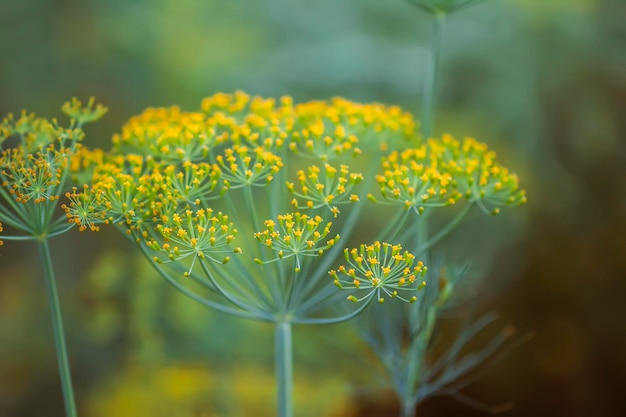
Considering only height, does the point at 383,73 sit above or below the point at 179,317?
above

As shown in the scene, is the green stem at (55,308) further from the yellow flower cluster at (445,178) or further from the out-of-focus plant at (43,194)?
the yellow flower cluster at (445,178)

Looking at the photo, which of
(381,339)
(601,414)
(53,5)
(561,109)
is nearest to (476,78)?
(561,109)

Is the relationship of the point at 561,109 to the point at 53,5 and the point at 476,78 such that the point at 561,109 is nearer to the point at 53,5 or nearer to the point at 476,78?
the point at 476,78

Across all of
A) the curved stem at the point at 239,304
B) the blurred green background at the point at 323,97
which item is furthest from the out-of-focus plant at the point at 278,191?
the blurred green background at the point at 323,97

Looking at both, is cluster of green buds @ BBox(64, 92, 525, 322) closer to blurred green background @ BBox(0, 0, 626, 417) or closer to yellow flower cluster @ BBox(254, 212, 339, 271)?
yellow flower cluster @ BBox(254, 212, 339, 271)

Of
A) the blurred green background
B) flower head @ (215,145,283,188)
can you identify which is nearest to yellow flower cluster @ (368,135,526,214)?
flower head @ (215,145,283,188)

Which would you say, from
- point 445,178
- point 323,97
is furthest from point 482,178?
point 323,97

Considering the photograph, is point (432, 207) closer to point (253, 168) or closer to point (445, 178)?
point (445, 178)
